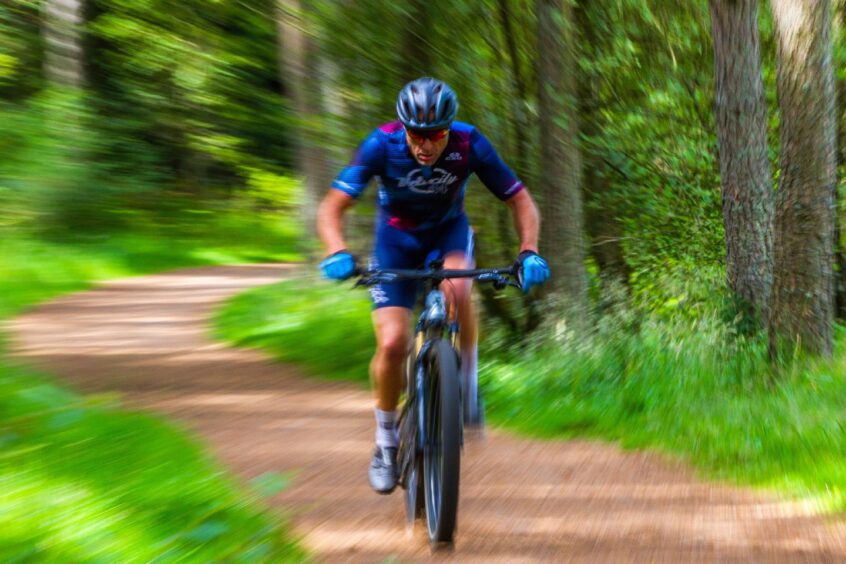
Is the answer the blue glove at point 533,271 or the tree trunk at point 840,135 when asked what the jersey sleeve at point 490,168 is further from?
the tree trunk at point 840,135

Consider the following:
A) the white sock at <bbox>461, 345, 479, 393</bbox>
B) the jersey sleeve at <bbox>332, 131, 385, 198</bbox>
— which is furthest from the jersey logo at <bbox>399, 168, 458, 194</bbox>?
the white sock at <bbox>461, 345, 479, 393</bbox>

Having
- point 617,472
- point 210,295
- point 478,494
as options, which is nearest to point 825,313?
point 617,472

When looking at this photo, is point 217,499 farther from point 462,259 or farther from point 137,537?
point 462,259

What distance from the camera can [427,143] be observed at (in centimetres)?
452

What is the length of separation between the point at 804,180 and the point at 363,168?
440 centimetres

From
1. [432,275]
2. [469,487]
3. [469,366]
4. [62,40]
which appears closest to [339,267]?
[432,275]

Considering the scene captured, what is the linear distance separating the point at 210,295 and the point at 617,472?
33.4 ft

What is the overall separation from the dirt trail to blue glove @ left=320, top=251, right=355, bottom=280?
1.17m

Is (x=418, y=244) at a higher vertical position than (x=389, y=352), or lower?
higher

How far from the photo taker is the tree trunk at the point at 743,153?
8.56m

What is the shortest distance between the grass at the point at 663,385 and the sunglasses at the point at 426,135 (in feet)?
7.79

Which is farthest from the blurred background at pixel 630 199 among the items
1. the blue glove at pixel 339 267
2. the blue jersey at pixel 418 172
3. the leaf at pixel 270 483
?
the blue glove at pixel 339 267

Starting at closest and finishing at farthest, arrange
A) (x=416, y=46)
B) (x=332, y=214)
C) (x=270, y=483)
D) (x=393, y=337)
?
(x=393, y=337), (x=332, y=214), (x=270, y=483), (x=416, y=46)

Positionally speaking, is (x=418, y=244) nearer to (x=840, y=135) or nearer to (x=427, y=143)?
(x=427, y=143)
